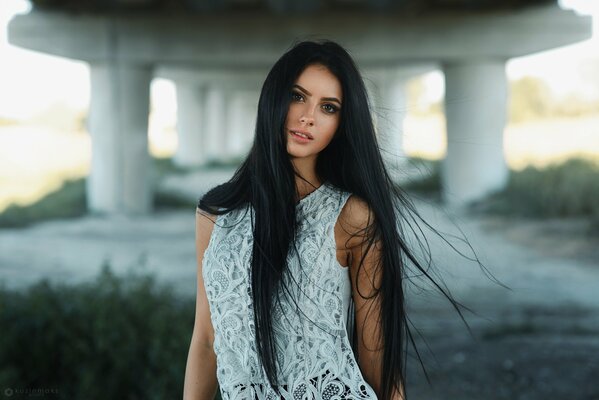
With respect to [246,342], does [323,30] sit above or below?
above

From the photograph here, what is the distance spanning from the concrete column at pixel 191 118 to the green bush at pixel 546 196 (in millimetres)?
6914

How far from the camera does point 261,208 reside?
2.05 m

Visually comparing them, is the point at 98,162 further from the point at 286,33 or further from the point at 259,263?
the point at 259,263

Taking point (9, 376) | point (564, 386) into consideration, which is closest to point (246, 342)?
point (9, 376)

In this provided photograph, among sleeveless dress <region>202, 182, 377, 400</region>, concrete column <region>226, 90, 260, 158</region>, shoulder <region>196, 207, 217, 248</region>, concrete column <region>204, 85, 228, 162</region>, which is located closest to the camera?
sleeveless dress <region>202, 182, 377, 400</region>

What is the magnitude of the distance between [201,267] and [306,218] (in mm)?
345

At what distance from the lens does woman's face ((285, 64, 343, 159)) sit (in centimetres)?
203

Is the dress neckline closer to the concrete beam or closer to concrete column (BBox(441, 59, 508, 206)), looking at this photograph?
the concrete beam

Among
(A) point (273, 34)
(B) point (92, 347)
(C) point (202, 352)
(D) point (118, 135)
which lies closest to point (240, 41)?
(A) point (273, 34)

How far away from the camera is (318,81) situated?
203 cm

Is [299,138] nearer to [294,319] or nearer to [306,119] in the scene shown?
[306,119]

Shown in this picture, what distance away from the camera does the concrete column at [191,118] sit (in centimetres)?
1698

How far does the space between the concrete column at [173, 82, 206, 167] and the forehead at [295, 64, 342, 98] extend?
14.9 meters

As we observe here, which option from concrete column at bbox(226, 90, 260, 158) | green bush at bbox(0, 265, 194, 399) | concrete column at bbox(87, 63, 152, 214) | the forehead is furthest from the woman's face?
concrete column at bbox(226, 90, 260, 158)
